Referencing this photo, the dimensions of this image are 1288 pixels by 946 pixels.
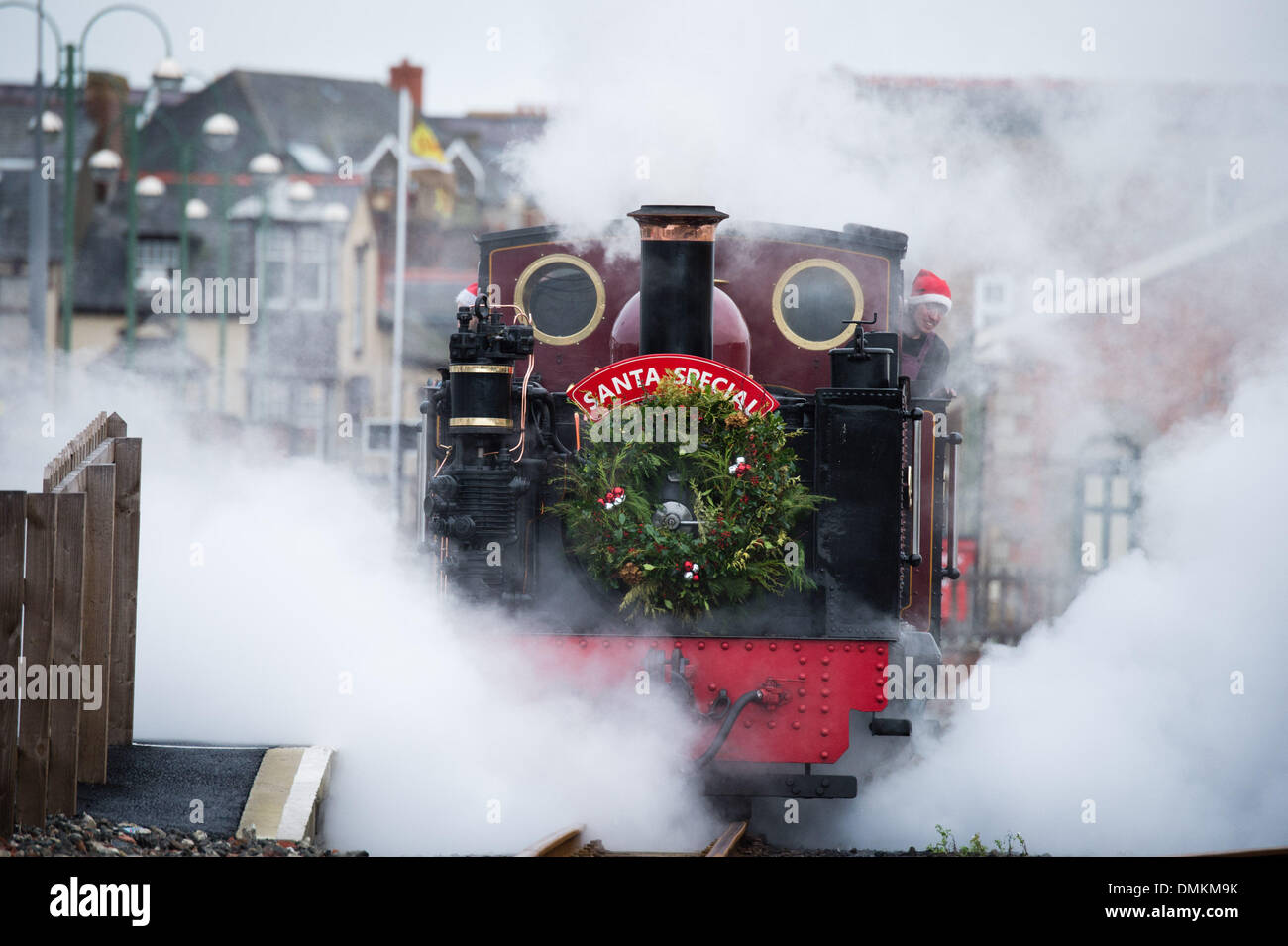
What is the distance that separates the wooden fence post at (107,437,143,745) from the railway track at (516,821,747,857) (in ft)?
7.85

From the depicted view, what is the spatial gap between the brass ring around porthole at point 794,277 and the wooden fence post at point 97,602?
3.54 meters

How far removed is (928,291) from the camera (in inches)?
346

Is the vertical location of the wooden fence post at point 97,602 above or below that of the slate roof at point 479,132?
below

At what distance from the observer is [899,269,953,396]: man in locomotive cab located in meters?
8.66

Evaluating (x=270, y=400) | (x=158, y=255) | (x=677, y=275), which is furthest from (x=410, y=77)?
(x=677, y=275)

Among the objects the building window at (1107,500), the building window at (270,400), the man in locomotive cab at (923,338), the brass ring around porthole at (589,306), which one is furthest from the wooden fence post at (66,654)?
the building window at (270,400)

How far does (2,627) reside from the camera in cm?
554

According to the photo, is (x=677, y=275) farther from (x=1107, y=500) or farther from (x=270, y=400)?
(x=270, y=400)

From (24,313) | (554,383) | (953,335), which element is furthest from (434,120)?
(554,383)

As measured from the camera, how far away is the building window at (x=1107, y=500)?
55.8 ft

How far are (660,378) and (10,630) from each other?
2.98 m

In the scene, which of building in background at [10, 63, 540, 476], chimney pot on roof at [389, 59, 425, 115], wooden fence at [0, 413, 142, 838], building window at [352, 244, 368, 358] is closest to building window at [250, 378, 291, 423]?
building in background at [10, 63, 540, 476]

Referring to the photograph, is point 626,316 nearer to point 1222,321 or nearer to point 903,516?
point 903,516

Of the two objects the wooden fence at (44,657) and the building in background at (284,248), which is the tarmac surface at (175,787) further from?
the building in background at (284,248)
